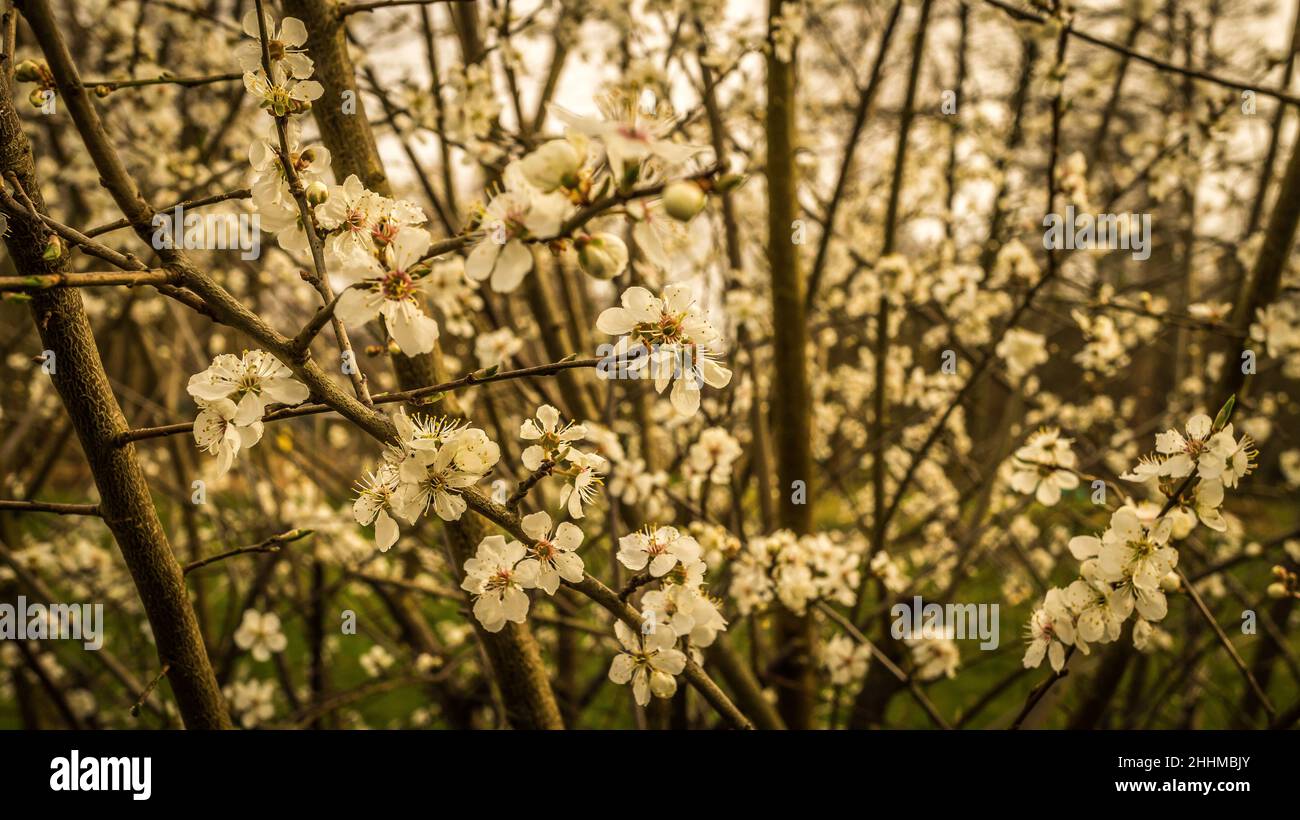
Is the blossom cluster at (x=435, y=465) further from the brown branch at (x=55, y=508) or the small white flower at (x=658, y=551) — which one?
the brown branch at (x=55, y=508)

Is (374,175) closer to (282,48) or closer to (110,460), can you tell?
(282,48)

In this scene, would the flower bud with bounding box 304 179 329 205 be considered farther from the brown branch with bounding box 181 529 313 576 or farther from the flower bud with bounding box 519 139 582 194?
the brown branch with bounding box 181 529 313 576

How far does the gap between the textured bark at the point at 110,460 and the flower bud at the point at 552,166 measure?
2.33ft

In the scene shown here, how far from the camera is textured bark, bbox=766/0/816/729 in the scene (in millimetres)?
2613

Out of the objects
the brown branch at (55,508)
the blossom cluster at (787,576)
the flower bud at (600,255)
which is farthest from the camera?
the blossom cluster at (787,576)

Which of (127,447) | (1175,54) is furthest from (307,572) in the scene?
(1175,54)

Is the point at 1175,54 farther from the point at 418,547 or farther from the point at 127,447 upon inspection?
the point at 127,447

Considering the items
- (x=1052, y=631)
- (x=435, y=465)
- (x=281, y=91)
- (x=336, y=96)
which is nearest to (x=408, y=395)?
(x=435, y=465)

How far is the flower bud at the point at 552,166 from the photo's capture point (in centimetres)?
78

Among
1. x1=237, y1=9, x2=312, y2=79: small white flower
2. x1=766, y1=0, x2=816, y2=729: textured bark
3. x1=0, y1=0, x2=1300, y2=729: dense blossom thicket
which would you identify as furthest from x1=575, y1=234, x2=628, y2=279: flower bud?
x1=766, y1=0, x2=816, y2=729: textured bark

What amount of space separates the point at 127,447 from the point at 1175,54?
5885 mm

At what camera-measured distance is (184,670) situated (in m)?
1.32

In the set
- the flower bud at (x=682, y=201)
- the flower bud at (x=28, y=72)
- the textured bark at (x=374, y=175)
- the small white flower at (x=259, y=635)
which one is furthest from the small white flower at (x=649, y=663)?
the small white flower at (x=259, y=635)

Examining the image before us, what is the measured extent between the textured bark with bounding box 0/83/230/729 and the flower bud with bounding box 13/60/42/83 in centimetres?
9
